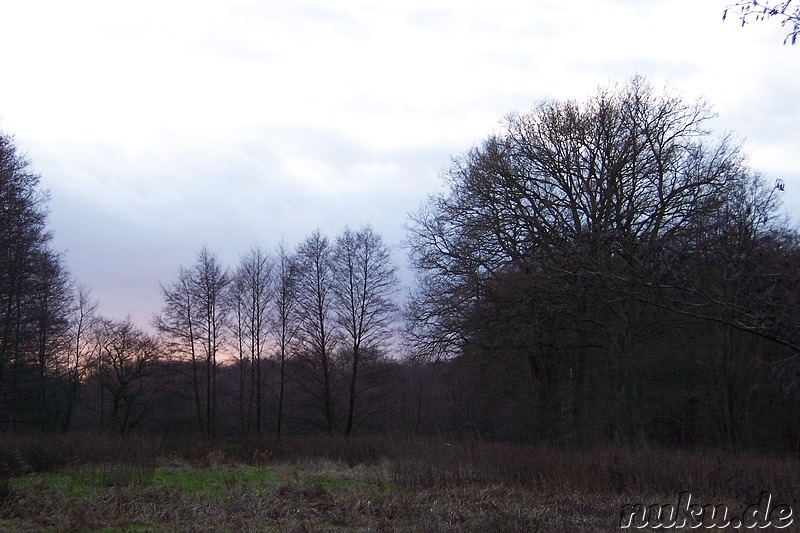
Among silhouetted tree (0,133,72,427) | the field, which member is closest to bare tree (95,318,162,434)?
silhouetted tree (0,133,72,427)

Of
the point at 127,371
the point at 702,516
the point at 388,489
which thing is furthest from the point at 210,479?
the point at 127,371

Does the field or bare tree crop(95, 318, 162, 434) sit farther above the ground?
bare tree crop(95, 318, 162, 434)

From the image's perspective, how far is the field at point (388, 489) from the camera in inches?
402

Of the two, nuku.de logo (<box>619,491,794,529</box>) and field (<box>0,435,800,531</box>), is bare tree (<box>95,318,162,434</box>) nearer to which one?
field (<box>0,435,800,531</box>)

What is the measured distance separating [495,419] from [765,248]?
21.7 meters

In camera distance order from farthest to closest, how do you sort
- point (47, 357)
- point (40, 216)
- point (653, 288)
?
point (47, 357) < point (40, 216) < point (653, 288)

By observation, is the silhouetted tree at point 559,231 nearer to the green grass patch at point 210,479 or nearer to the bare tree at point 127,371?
the green grass patch at point 210,479

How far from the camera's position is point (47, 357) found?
35.0 meters

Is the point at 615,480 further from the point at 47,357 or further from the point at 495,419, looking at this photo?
the point at 47,357

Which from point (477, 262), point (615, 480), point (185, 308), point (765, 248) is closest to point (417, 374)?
point (185, 308)

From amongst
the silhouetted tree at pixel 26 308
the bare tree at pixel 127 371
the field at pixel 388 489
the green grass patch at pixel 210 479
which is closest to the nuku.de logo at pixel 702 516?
the field at pixel 388 489

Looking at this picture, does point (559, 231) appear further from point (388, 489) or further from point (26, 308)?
point (26, 308)

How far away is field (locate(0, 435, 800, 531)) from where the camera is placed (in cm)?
1021

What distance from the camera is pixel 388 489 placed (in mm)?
14055
